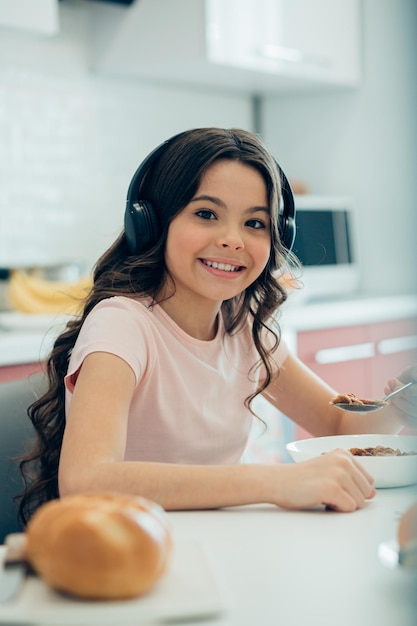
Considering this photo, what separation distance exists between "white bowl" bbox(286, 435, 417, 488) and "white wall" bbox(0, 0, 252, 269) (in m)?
1.75

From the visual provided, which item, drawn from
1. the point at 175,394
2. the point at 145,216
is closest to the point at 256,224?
the point at 145,216

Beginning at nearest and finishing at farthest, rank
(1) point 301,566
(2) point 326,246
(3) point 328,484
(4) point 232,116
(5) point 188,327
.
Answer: (1) point 301,566
(3) point 328,484
(5) point 188,327
(2) point 326,246
(4) point 232,116

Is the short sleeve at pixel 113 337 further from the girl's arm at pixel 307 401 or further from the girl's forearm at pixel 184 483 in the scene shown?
the girl's arm at pixel 307 401

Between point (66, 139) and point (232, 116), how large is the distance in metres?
0.84

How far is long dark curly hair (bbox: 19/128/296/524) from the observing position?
4.23ft

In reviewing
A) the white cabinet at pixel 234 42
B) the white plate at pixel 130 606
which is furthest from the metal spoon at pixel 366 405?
the white cabinet at pixel 234 42

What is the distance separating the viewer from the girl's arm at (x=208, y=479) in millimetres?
969

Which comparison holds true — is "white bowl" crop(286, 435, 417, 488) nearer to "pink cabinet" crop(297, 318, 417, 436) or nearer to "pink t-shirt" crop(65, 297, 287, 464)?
"pink t-shirt" crop(65, 297, 287, 464)

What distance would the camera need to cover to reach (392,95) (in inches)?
132

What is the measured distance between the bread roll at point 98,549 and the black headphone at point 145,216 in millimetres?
734

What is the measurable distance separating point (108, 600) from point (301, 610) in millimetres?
145

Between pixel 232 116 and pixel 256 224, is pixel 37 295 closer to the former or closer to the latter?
pixel 256 224

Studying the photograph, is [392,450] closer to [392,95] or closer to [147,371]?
[147,371]

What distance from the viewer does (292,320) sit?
2.77 meters
